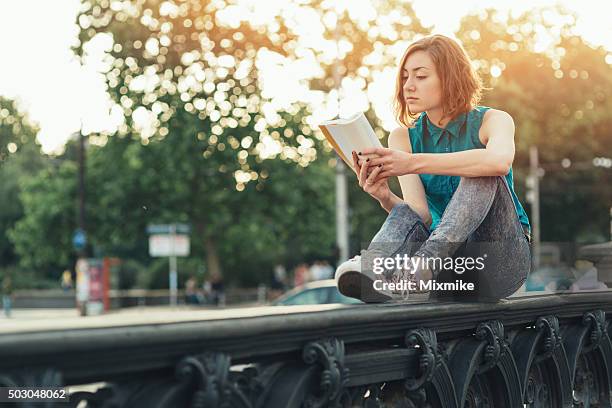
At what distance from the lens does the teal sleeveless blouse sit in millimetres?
4352

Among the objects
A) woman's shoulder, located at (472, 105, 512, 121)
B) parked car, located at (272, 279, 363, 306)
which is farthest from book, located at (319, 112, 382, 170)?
parked car, located at (272, 279, 363, 306)

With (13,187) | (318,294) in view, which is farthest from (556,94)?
(13,187)

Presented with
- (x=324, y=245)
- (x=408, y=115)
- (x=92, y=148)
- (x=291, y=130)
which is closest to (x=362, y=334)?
(x=408, y=115)

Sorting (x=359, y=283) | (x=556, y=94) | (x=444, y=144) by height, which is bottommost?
(x=359, y=283)

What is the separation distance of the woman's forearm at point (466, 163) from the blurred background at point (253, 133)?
81.8ft

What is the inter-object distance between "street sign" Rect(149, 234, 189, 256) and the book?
3564 centimetres

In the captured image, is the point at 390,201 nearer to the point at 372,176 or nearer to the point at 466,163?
the point at 372,176

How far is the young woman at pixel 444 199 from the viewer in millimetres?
3900

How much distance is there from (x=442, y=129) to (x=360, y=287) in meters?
0.94

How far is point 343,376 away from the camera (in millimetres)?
2949

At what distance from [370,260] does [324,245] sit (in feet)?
152

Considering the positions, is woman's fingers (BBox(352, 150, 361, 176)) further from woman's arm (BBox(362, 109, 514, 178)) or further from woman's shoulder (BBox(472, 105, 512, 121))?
woman's shoulder (BBox(472, 105, 512, 121))

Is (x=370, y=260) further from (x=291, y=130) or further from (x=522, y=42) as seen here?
(x=522, y=42)

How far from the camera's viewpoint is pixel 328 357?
9.50ft
